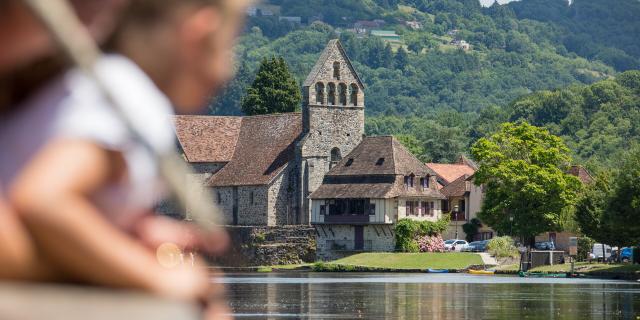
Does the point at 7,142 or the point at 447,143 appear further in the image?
the point at 447,143

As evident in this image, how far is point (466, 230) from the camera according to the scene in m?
116

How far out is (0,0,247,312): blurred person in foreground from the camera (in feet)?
5.69

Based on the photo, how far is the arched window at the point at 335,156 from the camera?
107 m

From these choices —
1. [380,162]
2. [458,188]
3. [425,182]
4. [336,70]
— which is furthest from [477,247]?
[458,188]

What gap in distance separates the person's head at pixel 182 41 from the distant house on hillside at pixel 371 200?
97.2 meters

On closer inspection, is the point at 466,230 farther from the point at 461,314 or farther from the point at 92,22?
the point at 92,22

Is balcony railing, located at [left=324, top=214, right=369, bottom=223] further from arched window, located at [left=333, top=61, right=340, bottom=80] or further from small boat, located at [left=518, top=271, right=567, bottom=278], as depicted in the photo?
small boat, located at [left=518, top=271, right=567, bottom=278]

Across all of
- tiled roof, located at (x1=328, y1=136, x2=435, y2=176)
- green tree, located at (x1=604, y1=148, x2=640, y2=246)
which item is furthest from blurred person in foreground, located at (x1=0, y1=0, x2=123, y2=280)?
tiled roof, located at (x1=328, y1=136, x2=435, y2=176)

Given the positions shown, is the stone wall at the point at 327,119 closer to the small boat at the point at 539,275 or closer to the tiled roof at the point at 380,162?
the tiled roof at the point at 380,162

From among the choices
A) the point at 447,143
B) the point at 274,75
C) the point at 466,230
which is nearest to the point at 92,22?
the point at 466,230

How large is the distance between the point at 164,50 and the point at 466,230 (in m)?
115

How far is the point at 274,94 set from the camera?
126500 millimetres

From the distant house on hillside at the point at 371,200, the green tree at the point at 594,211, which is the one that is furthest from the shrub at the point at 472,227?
the green tree at the point at 594,211

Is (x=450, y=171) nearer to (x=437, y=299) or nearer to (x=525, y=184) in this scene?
(x=525, y=184)
